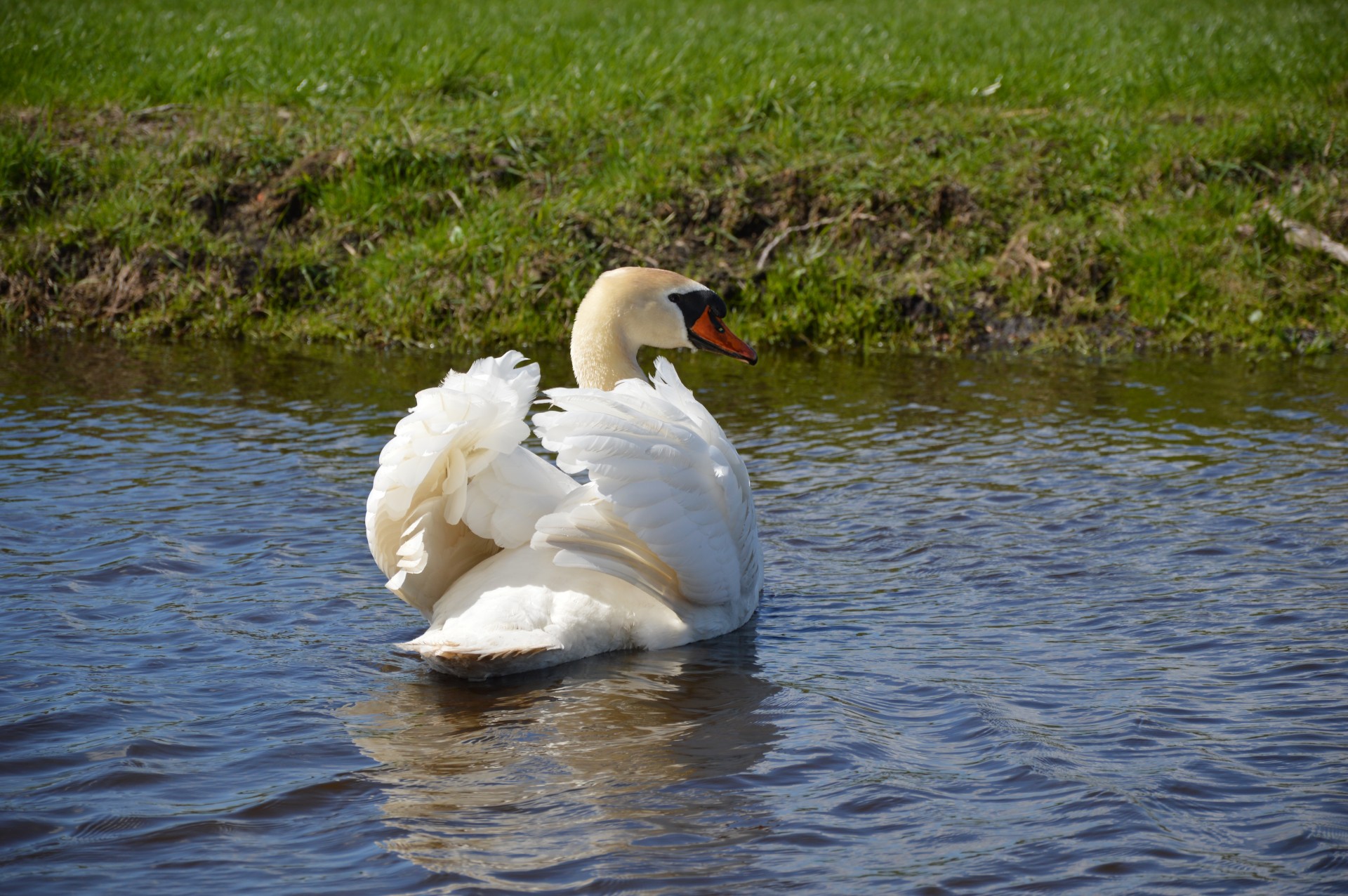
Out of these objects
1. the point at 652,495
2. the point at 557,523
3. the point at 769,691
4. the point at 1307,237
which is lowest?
the point at 769,691

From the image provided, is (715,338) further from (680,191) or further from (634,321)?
(680,191)

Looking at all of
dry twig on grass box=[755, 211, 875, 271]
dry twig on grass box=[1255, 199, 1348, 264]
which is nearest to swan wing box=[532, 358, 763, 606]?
dry twig on grass box=[755, 211, 875, 271]

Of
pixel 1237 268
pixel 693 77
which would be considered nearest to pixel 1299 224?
pixel 1237 268

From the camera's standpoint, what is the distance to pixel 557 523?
4309 mm

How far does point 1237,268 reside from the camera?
32.5 ft

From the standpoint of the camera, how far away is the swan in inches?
163

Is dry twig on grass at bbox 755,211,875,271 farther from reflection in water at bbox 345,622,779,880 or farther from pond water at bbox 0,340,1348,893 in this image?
reflection in water at bbox 345,622,779,880

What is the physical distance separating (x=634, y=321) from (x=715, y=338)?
422 millimetres

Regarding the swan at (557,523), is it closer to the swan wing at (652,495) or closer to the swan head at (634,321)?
the swan wing at (652,495)

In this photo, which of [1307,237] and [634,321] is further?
[1307,237]

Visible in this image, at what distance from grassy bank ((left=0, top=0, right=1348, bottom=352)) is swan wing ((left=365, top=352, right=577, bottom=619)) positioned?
17.9ft

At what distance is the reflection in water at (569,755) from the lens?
3.26m

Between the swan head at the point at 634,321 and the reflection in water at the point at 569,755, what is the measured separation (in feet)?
3.82

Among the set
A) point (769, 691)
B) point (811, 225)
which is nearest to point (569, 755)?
Result: point (769, 691)
